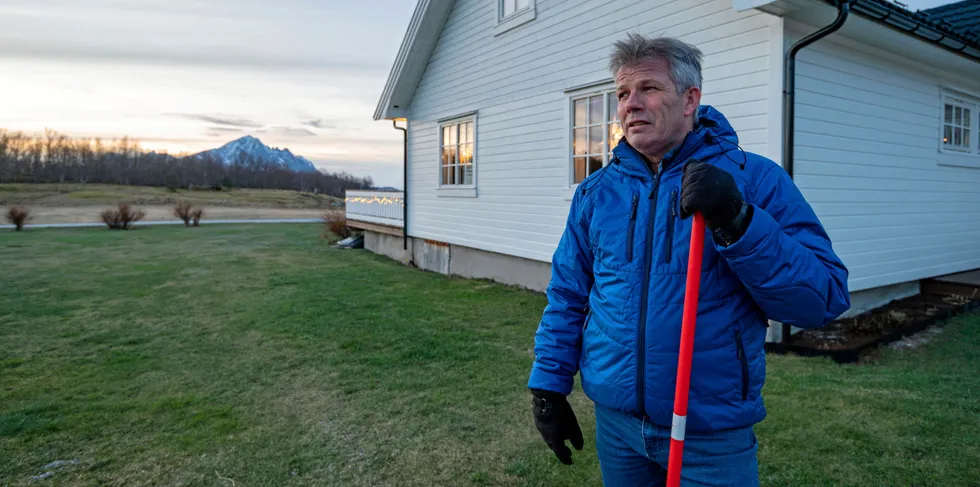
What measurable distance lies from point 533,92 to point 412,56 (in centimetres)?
380

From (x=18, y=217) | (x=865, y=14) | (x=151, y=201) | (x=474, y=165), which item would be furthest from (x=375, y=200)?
(x=151, y=201)

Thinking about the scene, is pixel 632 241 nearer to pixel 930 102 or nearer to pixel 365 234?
pixel 930 102

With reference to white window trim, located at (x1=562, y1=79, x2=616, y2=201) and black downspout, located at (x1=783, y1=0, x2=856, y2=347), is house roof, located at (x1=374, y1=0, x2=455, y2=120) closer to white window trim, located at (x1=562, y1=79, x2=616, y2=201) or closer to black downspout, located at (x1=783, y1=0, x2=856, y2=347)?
white window trim, located at (x1=562, y1=79, x2=616, y2=201)

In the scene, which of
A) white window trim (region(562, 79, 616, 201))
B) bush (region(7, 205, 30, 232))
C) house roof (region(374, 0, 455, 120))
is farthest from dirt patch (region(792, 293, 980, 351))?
bush (region(7, 205, 30, 232))

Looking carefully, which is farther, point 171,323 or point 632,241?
point 171,323

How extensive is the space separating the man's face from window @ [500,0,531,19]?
26.6 feet

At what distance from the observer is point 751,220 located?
1.41 metres

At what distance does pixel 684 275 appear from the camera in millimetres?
1562

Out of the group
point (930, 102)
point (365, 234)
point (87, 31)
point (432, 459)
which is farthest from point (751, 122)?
point (87, 31)

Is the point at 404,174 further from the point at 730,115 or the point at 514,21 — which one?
the point at 730,115

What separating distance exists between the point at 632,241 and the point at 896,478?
2578 millimetres

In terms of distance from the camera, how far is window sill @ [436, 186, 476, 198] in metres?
10.9

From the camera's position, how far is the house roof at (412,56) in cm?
1109

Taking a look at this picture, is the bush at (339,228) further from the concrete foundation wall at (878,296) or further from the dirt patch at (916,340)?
the dirt patch at (916,340)
